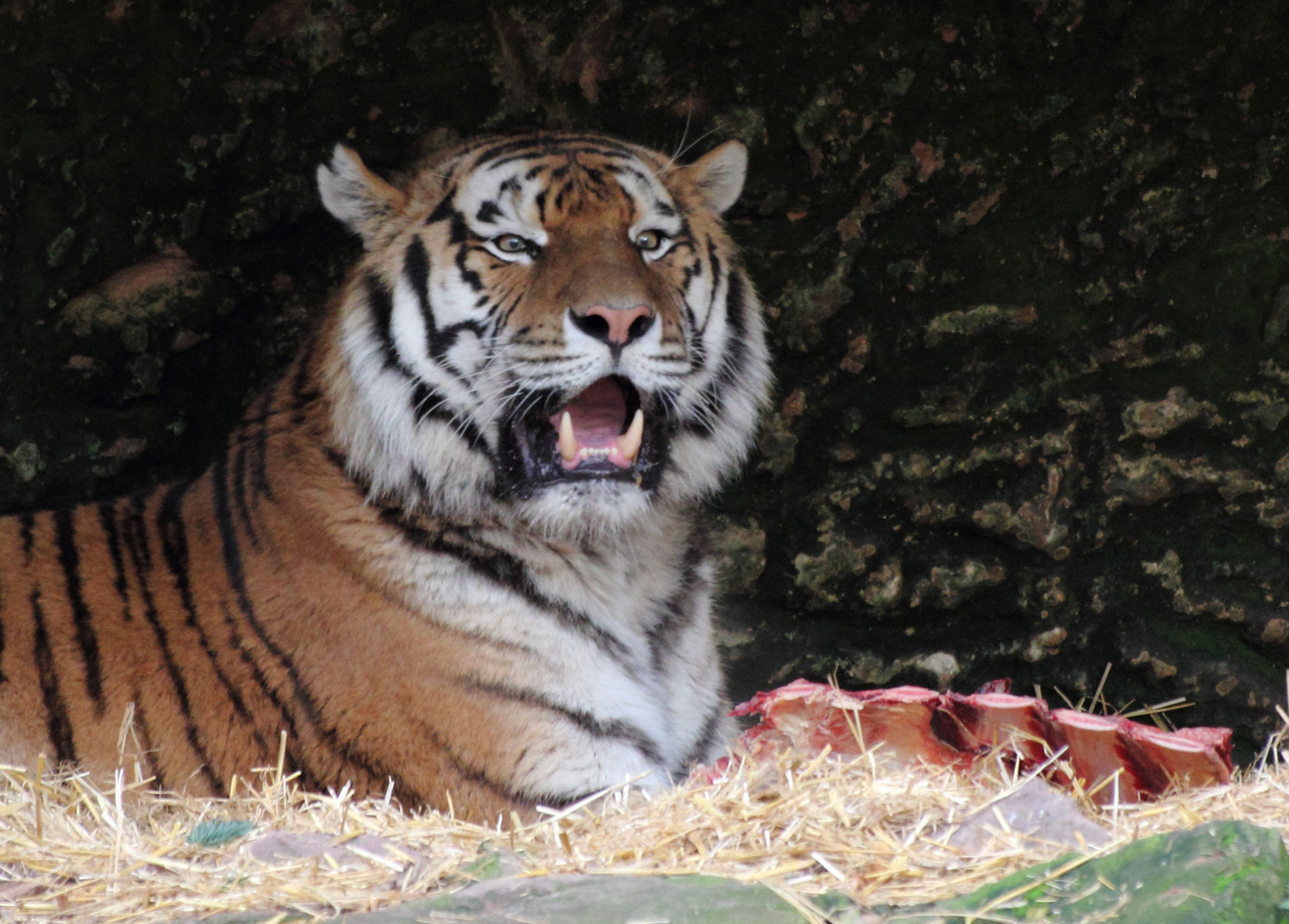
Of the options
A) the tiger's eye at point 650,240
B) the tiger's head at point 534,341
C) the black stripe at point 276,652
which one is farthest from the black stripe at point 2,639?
the tiger's eye at point 650,240

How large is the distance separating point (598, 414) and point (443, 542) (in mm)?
359

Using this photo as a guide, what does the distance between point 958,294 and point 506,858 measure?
6.99 feet

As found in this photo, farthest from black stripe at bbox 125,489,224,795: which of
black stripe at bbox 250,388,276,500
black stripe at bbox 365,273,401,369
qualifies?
black stripe at bbox 365,273,401,369

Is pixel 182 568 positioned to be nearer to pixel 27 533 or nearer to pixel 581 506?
pixel 27 533

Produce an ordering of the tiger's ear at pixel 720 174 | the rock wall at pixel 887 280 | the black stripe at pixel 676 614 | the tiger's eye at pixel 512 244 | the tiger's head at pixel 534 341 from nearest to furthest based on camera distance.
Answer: the tiger's head at pixel 534 341
the tiger's eye at pixel 512 244
the black stripe at pixel 676 614
the tiger's ear at pixel 720 174
the rock wall at pixel 887 280

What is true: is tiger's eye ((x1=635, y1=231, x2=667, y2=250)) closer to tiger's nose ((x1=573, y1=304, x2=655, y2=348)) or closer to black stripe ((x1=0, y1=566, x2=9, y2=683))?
tiger's nose ((x1=573, y1=304, x2=655, y2=348))

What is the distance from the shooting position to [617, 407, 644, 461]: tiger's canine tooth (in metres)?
2.36

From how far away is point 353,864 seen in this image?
171 centimetres

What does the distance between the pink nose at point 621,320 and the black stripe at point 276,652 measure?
0.80 m

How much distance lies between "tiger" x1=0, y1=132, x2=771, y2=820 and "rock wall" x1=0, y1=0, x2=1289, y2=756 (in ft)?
2.31

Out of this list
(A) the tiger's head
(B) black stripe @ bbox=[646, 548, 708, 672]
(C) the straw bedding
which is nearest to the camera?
(C) the straw bedding

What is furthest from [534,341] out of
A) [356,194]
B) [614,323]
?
[356,194]

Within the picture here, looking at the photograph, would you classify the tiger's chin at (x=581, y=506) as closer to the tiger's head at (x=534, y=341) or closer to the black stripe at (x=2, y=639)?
the tiger's head at (x=534, y=341)

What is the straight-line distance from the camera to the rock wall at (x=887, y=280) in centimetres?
310
